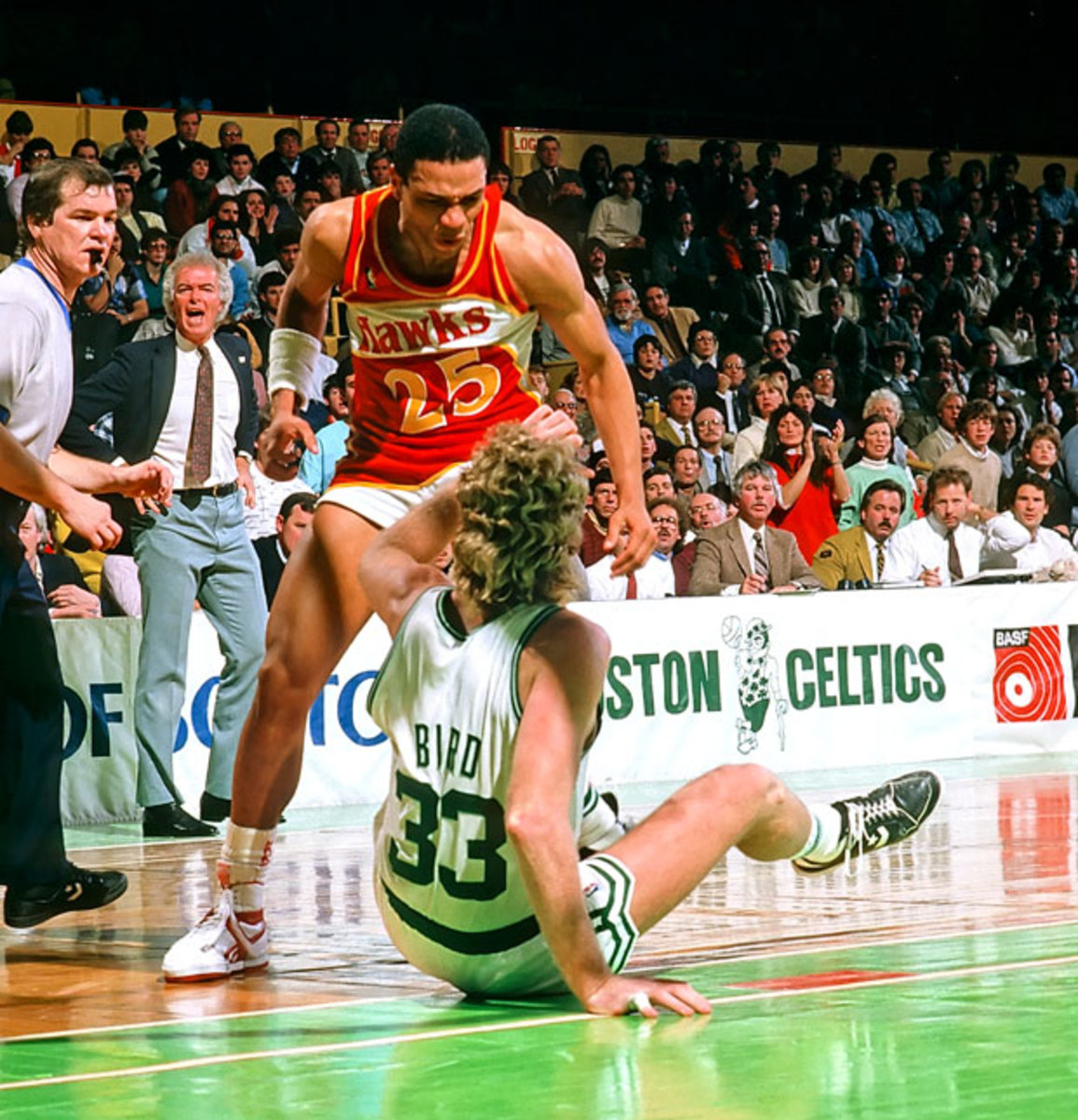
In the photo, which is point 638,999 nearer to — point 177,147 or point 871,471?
point 871,471

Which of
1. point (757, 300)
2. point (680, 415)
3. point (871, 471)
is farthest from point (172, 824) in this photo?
point (757, 300)

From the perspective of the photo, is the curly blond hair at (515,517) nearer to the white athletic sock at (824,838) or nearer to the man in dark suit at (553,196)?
the white athletic sock at (824,838)

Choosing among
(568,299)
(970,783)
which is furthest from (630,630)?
(568,299)

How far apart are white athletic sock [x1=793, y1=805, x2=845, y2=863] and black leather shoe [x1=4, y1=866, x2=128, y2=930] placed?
7.03 feet

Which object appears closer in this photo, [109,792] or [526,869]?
[526,869]

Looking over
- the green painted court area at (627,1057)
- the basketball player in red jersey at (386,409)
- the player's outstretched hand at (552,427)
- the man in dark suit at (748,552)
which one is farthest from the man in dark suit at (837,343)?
the player's outstretched hand at (552,427)

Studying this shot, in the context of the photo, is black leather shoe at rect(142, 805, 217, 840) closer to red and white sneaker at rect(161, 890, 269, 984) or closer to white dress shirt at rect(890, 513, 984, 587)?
red and white sneaker at rect(161, 890, 269, 984)

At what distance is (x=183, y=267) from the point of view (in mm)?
9500

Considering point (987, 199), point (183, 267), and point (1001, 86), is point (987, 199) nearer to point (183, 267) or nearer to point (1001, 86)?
point (1001, 86)

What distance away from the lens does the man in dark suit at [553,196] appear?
18.5 m

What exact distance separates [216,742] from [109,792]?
71cm

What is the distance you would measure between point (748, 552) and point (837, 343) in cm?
674

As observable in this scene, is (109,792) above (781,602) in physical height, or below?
below

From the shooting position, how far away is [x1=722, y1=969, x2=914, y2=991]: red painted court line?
16.5ft
